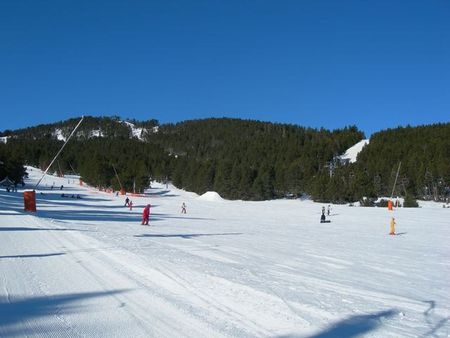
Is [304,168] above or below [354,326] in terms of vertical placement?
above

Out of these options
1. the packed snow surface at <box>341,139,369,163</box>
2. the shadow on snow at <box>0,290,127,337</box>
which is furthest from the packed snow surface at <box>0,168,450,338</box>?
the packed snow surface at <box>341,139,369,163</box>

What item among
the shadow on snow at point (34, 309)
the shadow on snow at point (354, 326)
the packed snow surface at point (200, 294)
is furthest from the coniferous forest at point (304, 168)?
the shadow on snow at point (34, 309)

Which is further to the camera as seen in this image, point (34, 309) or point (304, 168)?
point (304, 168)

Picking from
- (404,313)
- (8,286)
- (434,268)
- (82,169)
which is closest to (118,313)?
(8,286)

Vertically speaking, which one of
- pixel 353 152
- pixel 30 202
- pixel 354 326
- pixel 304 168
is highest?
pixel 353 152

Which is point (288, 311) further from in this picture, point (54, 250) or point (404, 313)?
point (54, 250)

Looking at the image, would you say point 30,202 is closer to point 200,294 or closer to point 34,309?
point 200,294

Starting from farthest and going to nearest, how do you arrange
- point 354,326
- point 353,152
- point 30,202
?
point 353,152, point 30,202, point 354,326

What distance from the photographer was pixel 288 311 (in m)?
6.55

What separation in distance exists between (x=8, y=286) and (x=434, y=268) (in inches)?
440

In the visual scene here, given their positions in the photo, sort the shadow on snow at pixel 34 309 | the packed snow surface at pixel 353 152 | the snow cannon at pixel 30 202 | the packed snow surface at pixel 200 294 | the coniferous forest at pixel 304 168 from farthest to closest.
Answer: the packed snow surface at pixel 353 152 < the coniferous forest at pixel 304 168 < the snow cannon at pixel 30 202 < the packed snow surface at pixel 200 294 < the shadow on snow at pixel 34 309

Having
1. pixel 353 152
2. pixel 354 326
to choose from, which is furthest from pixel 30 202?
pixel 353 152

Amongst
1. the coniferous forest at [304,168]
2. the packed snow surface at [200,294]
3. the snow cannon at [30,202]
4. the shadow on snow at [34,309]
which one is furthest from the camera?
the coniferous forest at [304,168]

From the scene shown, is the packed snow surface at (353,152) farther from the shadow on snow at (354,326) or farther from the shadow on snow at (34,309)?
the shadow on snow at (34,309)
